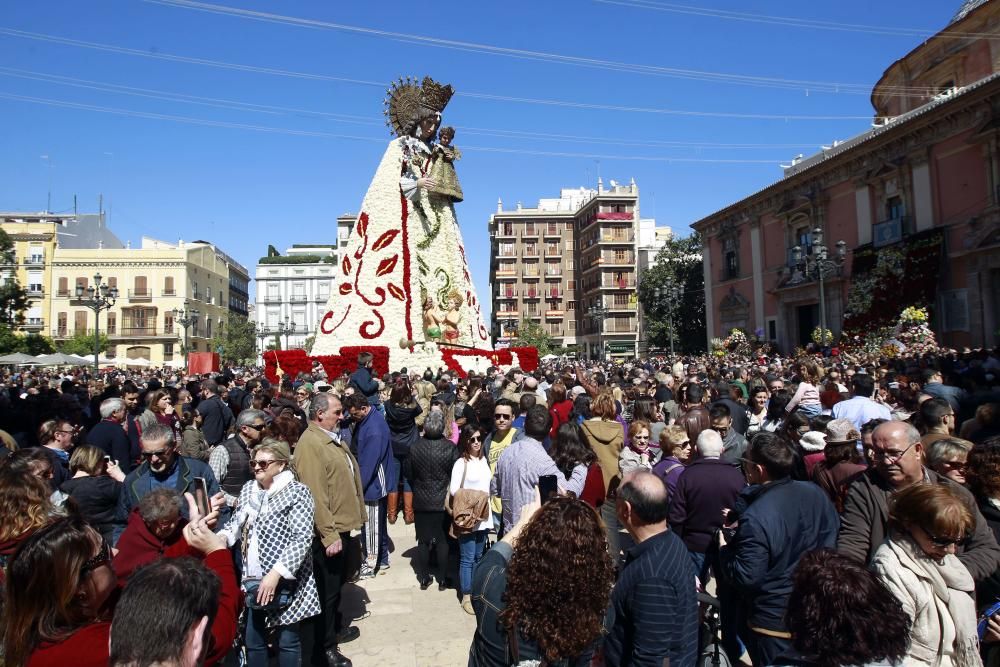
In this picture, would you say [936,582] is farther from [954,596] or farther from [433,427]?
[433,427]

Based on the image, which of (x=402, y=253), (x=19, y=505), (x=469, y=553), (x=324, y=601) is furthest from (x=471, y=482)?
(x=402, y=253)

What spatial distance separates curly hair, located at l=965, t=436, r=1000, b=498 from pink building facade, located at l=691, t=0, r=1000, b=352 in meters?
14.8

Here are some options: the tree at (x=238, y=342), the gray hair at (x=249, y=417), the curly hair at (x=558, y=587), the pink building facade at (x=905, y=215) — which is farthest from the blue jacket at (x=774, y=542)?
the tree at (x=238, y=342)

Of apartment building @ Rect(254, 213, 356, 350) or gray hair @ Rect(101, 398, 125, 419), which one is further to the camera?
apartment building @ Rect(254, 213, 356, 350)

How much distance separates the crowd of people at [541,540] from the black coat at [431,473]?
2cm

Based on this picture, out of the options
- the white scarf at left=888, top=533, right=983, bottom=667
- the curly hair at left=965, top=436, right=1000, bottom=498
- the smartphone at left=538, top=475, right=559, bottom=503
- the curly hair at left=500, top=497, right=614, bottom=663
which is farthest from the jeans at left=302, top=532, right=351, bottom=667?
the curly hair at left=965, top=436, right=1000, bottom=498

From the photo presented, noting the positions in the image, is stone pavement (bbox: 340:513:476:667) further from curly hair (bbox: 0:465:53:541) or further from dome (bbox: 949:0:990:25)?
dome (bbox: 949:0:990:25)

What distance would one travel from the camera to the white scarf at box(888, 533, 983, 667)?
2.57m

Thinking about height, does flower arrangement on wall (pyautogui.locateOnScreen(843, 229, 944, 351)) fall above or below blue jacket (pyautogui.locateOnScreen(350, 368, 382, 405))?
above

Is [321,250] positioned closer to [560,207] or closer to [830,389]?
[560,207]

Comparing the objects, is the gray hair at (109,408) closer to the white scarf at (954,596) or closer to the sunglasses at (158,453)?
the sunglasses at (158,453)

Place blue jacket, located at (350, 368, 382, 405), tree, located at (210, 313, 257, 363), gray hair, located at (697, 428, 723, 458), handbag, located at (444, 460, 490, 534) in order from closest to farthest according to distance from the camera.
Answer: gray hair, located at (697, 428, 723, 458), handbag, located at (444, 460, 490, 534), blue jacket, located at (350, 368, 382, 405), tree, located at (210, 313, 257, 363)

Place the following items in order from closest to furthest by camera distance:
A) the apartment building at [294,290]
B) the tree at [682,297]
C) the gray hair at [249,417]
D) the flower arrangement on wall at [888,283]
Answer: the gray hair at [249,417] < the flower arrangement on wall at [888,283] < the tree at [682,297] < the apartment building at [294,290]

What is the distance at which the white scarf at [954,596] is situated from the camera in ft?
8.42
